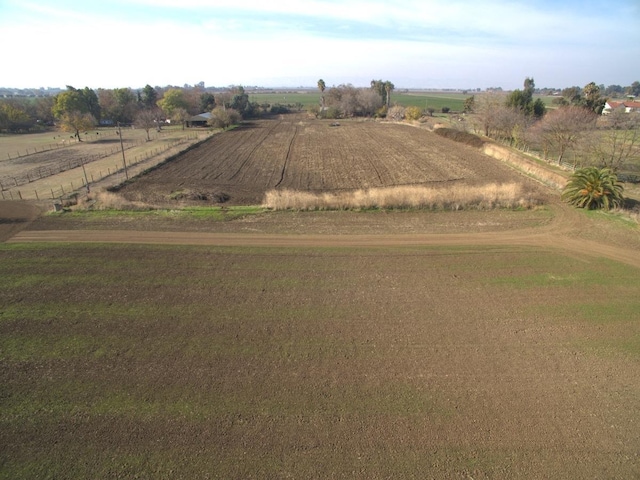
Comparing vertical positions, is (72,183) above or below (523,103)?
below

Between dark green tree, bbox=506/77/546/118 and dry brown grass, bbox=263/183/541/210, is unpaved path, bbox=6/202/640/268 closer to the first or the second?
dry brown grass, bbox=263/183/541/210

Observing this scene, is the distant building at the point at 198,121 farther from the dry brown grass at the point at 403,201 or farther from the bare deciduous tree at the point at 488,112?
the dry brown grass at the point at 403,201

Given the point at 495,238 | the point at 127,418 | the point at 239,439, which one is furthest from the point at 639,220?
the point at 127,418

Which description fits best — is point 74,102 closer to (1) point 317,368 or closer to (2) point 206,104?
(2) point 206,104

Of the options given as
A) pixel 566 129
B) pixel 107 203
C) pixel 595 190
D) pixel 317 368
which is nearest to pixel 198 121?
pixel 107 203

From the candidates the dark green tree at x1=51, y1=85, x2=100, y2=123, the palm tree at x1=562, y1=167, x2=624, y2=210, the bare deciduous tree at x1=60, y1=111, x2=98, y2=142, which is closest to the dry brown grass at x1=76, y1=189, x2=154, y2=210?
the palm tree at x1=562, y1=167, x2=624, y2=210

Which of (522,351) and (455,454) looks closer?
(455,454)

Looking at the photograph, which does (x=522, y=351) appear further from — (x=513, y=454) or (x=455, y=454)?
(x=455, y=454)
